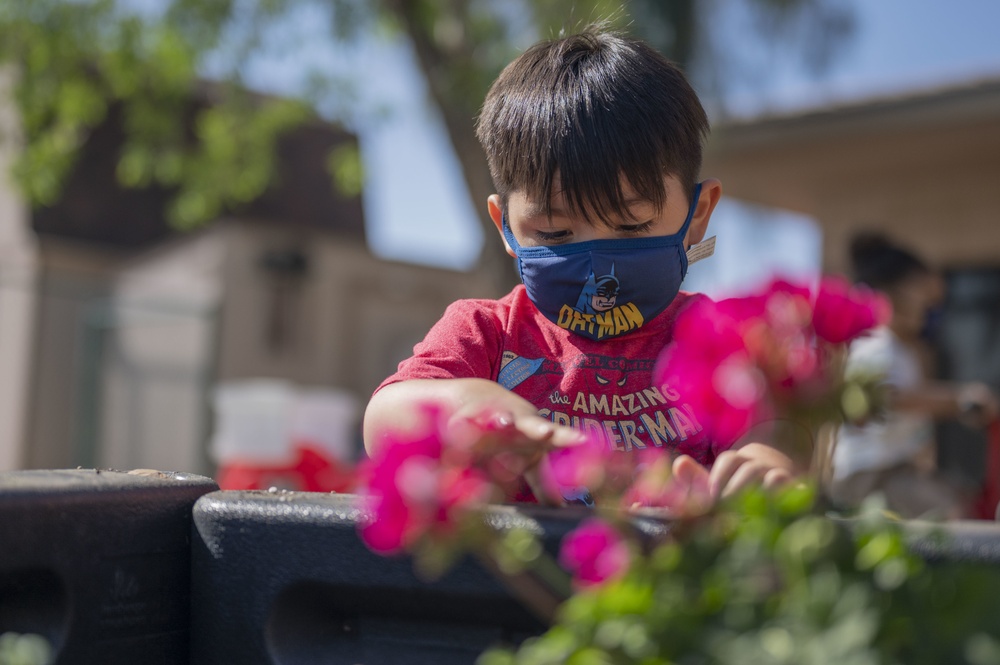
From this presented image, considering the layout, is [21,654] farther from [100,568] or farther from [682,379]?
[682,379]

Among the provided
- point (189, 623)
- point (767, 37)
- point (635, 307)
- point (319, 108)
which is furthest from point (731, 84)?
point (189, 623)

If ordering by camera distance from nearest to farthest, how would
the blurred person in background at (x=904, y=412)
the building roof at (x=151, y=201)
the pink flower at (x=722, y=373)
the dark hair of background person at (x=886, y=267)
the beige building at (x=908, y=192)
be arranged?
1. the pink flower at (x=722, y=373)
2. the blurred person in background at (x=904, y=412)
3. the dark hair of background person at (x=886, y=267)
4. the beige building at (x=908, y=192)
5. the building roof at (x=151, y=201)

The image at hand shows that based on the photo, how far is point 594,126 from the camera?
1.61 m

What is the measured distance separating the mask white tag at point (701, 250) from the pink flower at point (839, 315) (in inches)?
40.2

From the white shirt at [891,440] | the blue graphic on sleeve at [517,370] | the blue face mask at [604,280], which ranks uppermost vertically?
the blue face mask at [604,280]

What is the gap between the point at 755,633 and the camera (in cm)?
61

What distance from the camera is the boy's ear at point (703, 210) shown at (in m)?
1.84

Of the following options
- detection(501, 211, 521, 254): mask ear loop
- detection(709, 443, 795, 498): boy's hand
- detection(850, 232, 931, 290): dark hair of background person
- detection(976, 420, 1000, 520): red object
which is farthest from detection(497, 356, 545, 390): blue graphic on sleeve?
detection(976, 420, 1000, 520): red object

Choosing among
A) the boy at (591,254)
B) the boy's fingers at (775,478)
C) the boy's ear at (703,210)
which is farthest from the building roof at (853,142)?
the boy's fingers at (775,478)

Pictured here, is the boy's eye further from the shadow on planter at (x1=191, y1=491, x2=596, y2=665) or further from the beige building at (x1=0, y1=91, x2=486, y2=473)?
the beige building at (x1=0, y1=91, x2=486, y2=473)

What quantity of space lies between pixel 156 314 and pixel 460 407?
11.7 metres

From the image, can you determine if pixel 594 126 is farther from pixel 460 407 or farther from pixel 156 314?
pixel 156 314

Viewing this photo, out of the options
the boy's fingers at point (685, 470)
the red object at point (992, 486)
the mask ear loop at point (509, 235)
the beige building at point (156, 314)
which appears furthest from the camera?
the beige building at point (156, 314)

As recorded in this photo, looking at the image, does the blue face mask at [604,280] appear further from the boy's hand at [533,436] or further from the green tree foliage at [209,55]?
the green tree foliage at [209,55]
